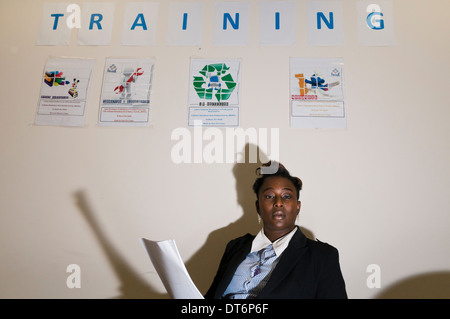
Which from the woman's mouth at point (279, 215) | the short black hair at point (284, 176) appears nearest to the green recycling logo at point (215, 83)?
the short black hair at point (284, 176)

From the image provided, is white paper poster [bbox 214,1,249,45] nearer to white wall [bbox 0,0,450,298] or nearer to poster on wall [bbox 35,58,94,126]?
white wall [bbox 0,0,450,298]

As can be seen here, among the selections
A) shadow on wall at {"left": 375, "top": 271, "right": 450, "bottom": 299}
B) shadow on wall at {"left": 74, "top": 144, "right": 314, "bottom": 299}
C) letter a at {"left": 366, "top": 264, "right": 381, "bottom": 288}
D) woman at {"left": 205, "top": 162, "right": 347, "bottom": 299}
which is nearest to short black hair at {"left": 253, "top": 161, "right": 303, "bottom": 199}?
woman at {"left": 205, "top": 162, "right": 347, "bottom": 299}

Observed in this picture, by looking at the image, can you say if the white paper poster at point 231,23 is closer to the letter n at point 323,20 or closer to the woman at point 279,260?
the letter n at point 323,20

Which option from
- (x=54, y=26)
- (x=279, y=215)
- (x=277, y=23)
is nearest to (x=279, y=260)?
(x=279, y=215)

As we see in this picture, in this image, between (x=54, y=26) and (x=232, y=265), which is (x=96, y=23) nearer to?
(x=54, y=26)

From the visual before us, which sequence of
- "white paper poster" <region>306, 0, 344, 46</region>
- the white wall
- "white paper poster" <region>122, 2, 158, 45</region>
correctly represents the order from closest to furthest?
the white wall < "white paper poster" <region>306, 0, 344, 46</region> < "white paper poster" <region>122, 2, 158, 45</region>

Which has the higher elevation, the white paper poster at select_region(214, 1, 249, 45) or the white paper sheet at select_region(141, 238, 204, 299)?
the white paper poster at select_region(214, 1, 249, 45)

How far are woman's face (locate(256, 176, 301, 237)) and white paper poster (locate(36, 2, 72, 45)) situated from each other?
1.72 m

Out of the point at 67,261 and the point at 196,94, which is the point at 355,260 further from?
the point at 67,261

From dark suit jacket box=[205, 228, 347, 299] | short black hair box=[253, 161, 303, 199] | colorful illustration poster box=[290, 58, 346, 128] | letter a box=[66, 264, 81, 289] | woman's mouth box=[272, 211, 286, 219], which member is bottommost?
letter a box=[66, 264, 81, 289]

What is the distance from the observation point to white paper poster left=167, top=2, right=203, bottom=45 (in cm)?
224

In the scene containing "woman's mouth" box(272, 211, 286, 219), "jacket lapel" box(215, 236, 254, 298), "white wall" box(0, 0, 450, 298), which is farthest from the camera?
"white wall" box(0, 0, 450, 298)

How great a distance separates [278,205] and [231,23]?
1292 millimetres

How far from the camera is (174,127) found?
6.94 feet
